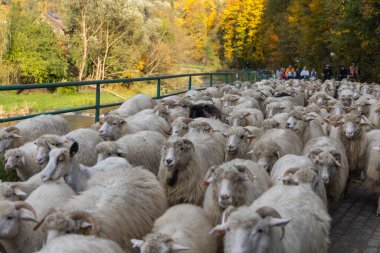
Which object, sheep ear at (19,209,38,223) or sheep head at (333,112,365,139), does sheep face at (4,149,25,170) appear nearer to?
sheep ear at (19,209,38,223)

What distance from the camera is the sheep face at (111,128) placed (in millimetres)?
7887

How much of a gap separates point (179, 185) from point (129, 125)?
8.27 ft

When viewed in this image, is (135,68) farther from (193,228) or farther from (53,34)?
(193,228)

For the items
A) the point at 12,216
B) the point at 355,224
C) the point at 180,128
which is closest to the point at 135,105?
the point at 180,128

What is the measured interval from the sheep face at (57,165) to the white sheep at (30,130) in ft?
Result: 7.40

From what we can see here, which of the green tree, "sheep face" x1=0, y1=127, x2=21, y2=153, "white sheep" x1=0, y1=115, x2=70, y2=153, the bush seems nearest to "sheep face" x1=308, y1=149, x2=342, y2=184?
"white sheep" x1=0, y1=115, x2=70, y2=153

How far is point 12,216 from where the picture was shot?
4.26m

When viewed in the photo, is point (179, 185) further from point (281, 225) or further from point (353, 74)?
point (353, 74)

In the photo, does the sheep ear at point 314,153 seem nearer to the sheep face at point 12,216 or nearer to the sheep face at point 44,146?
the sheep face at point 44,146

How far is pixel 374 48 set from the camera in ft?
80.7

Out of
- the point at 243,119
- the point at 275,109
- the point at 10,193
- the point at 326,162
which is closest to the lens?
the point at 10,193

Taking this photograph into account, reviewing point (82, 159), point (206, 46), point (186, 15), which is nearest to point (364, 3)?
point (82, 159)

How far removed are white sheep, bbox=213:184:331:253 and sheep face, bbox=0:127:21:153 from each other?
Answer: 14.5 feet

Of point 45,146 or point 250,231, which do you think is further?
point 45,146
